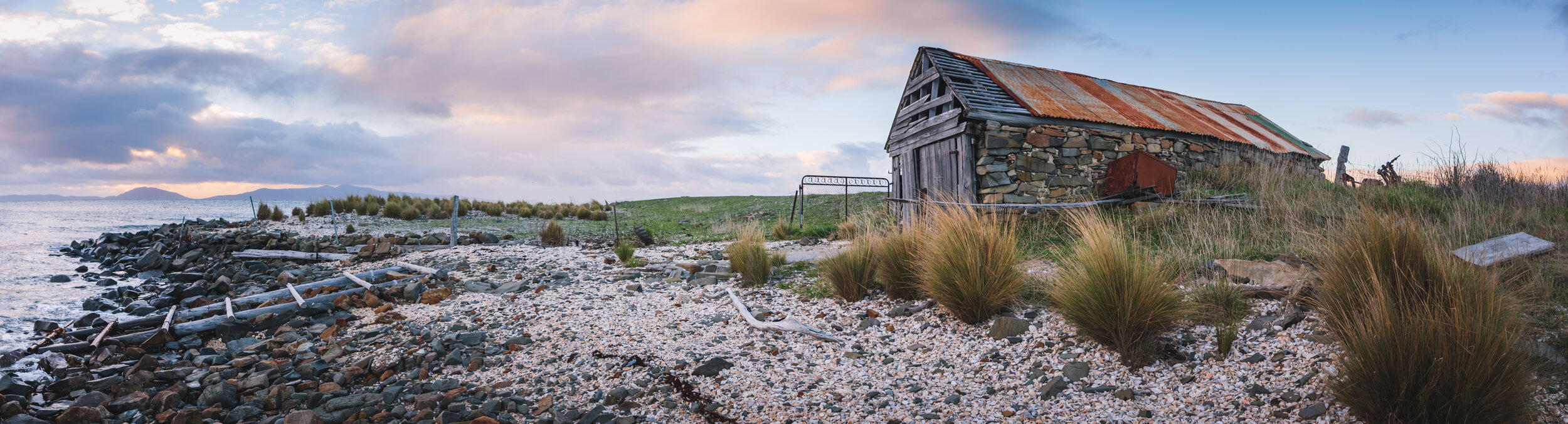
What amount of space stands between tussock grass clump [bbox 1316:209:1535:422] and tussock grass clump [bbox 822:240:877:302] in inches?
143

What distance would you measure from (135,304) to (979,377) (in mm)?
11199

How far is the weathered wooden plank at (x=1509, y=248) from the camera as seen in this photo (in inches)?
192

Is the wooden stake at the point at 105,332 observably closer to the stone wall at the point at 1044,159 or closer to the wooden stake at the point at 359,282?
the wooden stake at the point at 359,282

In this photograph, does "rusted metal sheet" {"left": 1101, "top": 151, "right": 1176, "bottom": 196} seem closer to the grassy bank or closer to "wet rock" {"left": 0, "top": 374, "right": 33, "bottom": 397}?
the grassy bank

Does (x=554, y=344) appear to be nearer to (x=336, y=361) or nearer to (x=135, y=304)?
(x=336, y=361)

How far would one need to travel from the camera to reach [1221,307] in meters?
4.31

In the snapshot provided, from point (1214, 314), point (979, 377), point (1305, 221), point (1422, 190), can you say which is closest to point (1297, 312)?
point (1214, 314)

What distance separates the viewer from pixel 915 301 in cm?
588

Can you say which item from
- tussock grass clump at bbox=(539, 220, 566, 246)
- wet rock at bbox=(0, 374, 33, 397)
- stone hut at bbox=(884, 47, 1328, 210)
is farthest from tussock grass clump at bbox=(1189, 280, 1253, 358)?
tussock grass clump at bbox=(539, 220, 566, 246)

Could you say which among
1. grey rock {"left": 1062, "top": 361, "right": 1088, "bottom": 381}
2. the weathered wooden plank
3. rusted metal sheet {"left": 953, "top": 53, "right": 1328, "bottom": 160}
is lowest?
grey rock {"left": 1062, "top": 361, "right": 1088, "bottom": 381}

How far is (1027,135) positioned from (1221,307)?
7.09m

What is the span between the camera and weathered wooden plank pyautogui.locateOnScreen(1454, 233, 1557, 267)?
4.88 metres

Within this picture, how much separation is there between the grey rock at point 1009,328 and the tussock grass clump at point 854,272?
168 cm

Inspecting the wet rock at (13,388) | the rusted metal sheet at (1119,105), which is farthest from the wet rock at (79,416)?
the rusted metal sheet at (1119,105)
